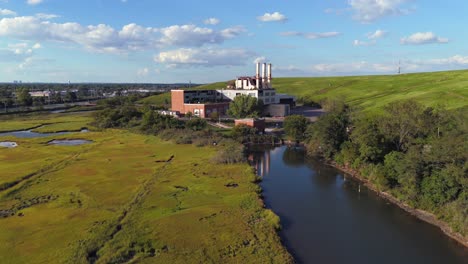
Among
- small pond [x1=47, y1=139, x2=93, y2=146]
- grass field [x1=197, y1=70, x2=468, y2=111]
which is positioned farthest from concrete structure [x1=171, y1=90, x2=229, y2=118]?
grass field [x1=197, y1=70, x2=468, y2=111]

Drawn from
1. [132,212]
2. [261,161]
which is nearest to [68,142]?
[261,161]

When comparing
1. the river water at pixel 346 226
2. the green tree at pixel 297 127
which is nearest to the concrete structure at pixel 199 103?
the green tree at pixel 297 127

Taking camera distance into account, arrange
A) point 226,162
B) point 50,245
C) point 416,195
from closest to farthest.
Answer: point 50,245, point 416,195, point 226,162

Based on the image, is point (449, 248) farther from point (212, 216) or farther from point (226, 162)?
point (226, 162)

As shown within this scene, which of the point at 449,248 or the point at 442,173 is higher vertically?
the point at 442,173

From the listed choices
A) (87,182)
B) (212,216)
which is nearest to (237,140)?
(87,182)
